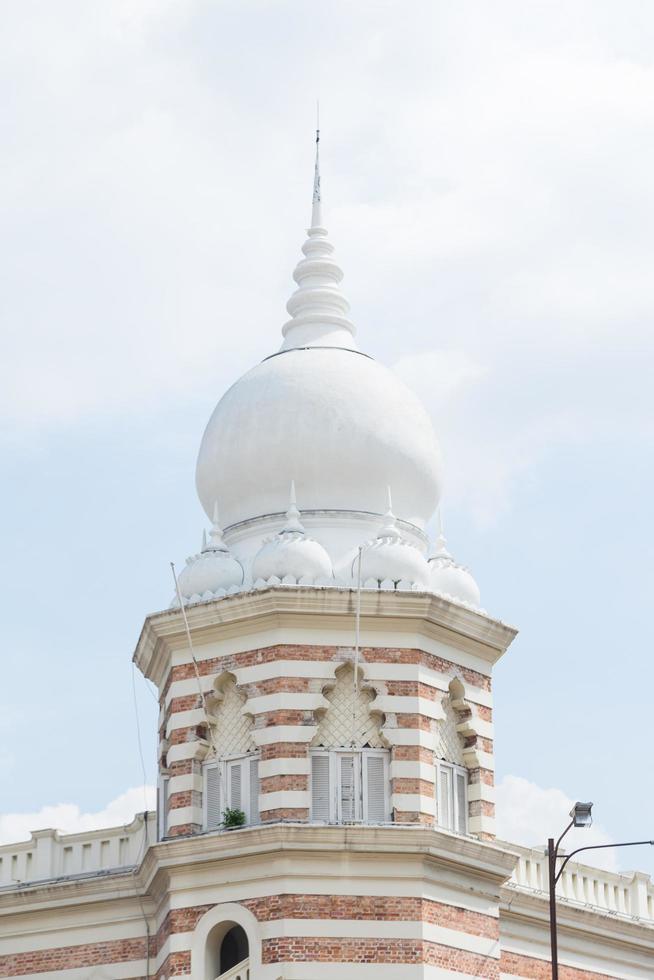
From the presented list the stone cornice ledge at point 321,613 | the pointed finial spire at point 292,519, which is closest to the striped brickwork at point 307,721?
the stone cornice ledge at point 321,613

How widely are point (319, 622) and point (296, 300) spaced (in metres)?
7.69

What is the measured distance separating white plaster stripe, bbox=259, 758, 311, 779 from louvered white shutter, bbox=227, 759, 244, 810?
0.70 m

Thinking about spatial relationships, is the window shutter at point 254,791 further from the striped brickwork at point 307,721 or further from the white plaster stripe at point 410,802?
the white plaster stripe at point 410,802

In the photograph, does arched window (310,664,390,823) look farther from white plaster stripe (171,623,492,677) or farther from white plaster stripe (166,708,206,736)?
white plaster stripe (166,708,206,736)

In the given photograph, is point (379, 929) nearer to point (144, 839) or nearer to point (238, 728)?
point (238, 728)

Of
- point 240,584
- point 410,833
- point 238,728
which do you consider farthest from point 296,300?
point 410,833

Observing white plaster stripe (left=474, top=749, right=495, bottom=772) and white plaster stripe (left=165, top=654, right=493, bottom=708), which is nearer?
white plaster stripe (left=165, top=654, right=493, bottom=708)

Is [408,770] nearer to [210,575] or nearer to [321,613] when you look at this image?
[321,613]

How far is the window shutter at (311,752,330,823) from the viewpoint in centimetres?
2862

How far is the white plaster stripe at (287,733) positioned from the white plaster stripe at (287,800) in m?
0.80

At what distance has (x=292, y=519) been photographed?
30.6m

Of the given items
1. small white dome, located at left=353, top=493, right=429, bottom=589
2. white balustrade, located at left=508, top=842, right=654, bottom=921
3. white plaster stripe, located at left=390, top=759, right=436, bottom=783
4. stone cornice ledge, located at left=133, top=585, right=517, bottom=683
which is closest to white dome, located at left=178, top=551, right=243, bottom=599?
stone cornice ledge, located at left=133, top=585, right=517, bottom=683

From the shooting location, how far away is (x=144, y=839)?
32469mm

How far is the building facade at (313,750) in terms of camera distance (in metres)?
27.9
